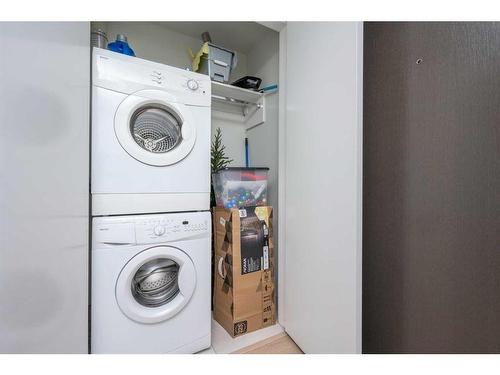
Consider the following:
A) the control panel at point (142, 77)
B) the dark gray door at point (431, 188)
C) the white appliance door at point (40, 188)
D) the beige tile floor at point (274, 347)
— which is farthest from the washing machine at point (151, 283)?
the dark gray door at point (431, 188)

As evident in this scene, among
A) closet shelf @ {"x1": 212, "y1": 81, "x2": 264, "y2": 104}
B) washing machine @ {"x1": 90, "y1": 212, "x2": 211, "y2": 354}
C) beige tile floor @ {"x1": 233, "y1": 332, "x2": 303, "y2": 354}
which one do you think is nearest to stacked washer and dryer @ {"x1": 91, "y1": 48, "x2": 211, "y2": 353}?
washing machine @ {"x1": 90, "y1": 212, "x2": 211, "y2": 354}

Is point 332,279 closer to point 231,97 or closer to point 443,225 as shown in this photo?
point 443,225

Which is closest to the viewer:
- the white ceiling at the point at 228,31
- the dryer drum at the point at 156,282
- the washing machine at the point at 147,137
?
the washing machine at the point at 147,137

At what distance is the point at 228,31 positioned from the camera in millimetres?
1812

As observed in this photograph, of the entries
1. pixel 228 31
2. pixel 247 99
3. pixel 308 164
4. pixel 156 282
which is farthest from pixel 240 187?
pixel 228 31

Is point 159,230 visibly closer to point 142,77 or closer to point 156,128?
point 156,128

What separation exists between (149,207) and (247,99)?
123 cm

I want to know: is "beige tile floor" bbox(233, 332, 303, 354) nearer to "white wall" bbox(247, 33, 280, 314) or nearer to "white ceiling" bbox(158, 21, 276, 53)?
"white wall" bbox(247, 33, 280, 314)

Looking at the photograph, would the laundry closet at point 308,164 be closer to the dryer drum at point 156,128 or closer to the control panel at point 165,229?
the control panel at point 165,229

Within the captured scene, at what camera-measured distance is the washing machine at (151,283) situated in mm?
958

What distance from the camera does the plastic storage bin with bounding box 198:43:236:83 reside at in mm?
1580

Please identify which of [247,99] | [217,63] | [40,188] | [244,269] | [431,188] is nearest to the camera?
[40,188]

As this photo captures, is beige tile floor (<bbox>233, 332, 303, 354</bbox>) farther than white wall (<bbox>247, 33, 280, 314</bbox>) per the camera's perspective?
No

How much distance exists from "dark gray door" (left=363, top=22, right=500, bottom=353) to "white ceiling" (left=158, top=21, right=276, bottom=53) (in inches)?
44.3
